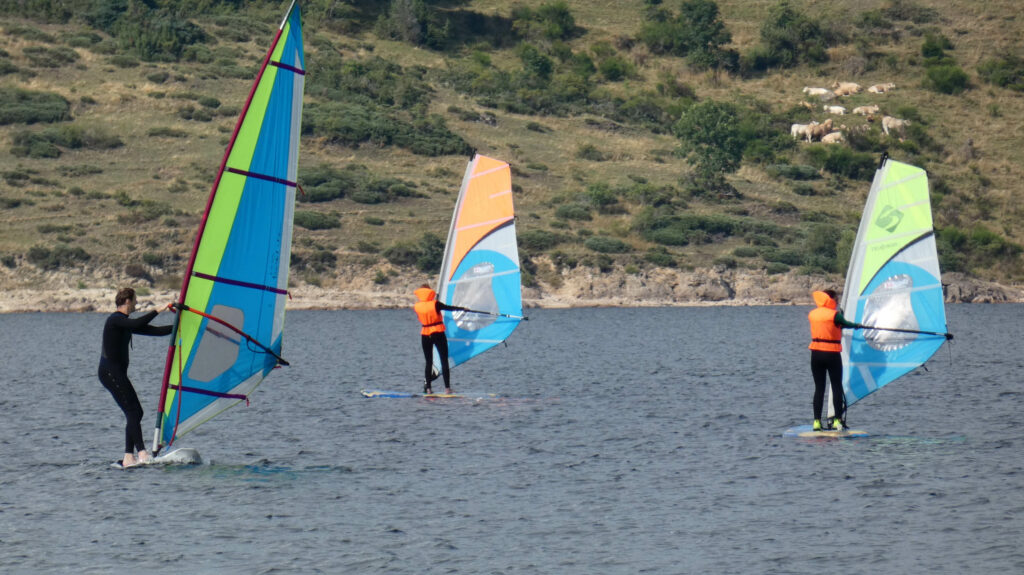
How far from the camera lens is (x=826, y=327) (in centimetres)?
1848

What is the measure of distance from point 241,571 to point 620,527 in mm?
4060

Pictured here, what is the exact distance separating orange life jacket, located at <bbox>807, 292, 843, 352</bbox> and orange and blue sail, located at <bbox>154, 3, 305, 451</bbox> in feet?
24.2

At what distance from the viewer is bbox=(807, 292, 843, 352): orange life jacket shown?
726 inches

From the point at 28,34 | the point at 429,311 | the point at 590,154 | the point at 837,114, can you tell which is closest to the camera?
the point at 429,311

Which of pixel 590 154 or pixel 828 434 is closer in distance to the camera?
pixel 828 434

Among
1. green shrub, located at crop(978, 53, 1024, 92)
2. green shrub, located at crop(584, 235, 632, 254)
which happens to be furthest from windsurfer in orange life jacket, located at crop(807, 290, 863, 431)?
green shrub, located at crop(978, 53, 1024, 92)

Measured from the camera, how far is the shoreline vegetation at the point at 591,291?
194ft

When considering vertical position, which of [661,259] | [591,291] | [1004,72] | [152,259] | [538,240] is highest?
[1004,72]

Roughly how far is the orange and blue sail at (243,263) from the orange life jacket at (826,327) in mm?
7362

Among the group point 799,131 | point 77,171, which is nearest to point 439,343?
point 77,171

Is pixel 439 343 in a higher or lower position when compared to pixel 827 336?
lower

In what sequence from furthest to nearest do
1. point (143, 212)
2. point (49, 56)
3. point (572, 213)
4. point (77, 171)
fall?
point (49, 56) → point (572, 213) → point (77, 171) → point (143, 212)

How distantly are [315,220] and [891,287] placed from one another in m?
49.3

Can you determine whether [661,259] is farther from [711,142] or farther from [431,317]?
[431,317]
